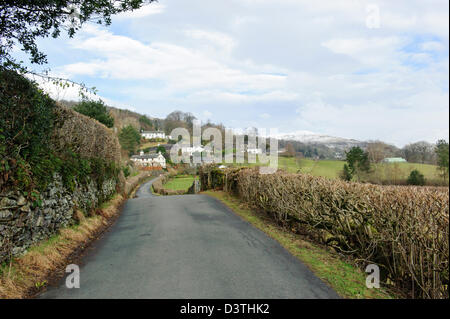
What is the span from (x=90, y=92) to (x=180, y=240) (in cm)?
Answer: 456

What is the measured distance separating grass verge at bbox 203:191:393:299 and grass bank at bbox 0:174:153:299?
5127mm

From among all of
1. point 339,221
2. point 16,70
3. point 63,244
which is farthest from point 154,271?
point 16,70

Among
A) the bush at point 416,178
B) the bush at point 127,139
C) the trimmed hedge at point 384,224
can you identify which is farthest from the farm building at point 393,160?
the bush at point 127,139

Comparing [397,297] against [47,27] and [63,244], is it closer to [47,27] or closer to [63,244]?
[63,244]

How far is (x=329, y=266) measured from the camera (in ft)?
19.2

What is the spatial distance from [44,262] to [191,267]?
301 cm

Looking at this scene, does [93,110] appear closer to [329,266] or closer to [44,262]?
[44,262]

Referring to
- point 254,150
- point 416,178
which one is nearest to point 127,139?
point 254,150

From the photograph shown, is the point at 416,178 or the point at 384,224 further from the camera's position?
the point at 416,178

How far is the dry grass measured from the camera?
178 inches

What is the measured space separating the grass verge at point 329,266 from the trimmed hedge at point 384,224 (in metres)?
0.33

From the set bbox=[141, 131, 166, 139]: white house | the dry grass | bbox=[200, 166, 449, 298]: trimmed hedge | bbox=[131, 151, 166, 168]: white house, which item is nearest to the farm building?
bbox=[200, 166, 449, 298]: trimmed hedge

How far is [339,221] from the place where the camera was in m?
6.46

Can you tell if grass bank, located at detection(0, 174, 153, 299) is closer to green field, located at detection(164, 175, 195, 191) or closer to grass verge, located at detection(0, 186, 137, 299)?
grass verge, located at detection(0, 186, 137, 299)
